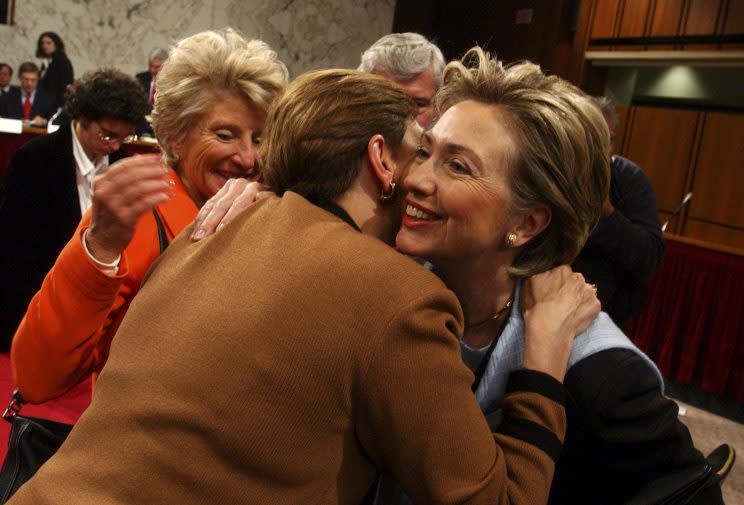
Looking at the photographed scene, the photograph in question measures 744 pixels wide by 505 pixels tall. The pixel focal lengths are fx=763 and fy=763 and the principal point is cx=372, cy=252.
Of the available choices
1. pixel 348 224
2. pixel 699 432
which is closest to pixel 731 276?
pixel 699 432

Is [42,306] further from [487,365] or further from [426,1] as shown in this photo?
[426,1]

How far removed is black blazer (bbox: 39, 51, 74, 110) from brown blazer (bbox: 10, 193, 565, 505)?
8.88 m

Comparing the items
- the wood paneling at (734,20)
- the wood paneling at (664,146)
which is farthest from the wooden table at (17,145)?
the wood paneling at (734,20)

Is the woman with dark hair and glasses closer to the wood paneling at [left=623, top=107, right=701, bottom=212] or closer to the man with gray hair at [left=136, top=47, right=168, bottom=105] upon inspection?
the man with gray hair at [left=136, top=47, right=168, bottom=105]

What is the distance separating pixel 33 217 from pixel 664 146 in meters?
7.43

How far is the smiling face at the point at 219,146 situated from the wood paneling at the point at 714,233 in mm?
7016

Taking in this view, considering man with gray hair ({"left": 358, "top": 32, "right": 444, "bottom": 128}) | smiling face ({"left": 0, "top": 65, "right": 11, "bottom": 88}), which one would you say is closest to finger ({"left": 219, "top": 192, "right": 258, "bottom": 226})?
man with gray hair ({"left": 358, "top": 32, "right": 444, "bottom": 128})

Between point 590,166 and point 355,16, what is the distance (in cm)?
1022

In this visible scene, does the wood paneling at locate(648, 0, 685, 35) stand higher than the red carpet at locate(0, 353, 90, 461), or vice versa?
the wood paneling at locate(648, 0, 685, 35)

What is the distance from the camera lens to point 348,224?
4.27 feet

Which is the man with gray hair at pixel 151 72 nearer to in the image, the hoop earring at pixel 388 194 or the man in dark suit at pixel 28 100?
the man in dark suit at pixel 28 100

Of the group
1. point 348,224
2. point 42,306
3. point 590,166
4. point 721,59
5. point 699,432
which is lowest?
point 699,432

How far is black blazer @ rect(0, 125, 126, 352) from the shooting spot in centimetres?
308

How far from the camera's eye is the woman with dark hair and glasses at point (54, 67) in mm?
9111
